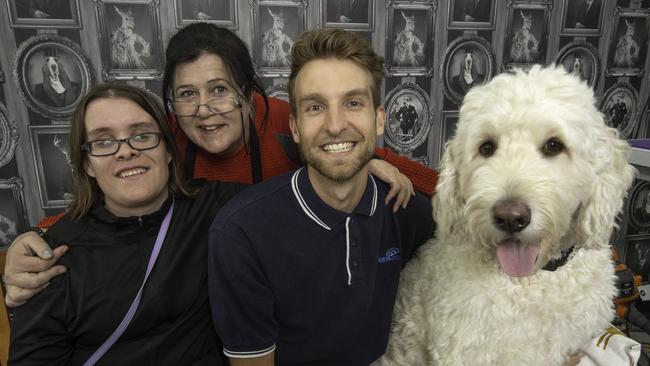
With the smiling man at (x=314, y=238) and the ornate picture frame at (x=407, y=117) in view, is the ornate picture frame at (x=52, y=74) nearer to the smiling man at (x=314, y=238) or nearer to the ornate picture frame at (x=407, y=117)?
the smiling man at (x=314, y=238)

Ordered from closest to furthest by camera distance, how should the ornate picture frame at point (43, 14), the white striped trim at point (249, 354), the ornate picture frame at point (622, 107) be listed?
the white striped trim at point (249, 354) < the ornate picture frame at point (43, 14) < the ornate picture frame at point (622, 107)

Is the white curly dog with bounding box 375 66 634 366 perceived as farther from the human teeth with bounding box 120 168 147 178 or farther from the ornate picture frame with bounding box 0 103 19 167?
the ornate picture frame with bounding box 0 103 19 167

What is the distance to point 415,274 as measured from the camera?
1.36 metres

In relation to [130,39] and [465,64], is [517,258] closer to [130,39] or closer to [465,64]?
[465,64]

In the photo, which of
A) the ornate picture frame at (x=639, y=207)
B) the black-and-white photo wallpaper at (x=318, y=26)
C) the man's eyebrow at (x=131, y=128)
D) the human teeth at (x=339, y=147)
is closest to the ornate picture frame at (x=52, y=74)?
the black-and-white photo wallpaper at (x=318, y=26)

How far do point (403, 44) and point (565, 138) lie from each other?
169cm

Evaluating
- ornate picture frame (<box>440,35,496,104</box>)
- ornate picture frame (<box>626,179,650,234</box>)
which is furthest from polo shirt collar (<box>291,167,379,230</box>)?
ornate picture frame (<box>626,179,650,234</box>)

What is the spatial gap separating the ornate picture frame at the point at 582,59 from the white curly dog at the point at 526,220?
211 cm

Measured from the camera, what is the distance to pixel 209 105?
1.50 metres

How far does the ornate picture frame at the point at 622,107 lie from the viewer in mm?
2963

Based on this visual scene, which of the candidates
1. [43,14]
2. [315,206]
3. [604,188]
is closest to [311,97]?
[315,206]

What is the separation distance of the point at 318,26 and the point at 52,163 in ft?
5.55

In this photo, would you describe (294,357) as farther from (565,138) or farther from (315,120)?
(565,138)

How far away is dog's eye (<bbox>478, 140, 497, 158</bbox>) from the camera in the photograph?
42.4 inches
